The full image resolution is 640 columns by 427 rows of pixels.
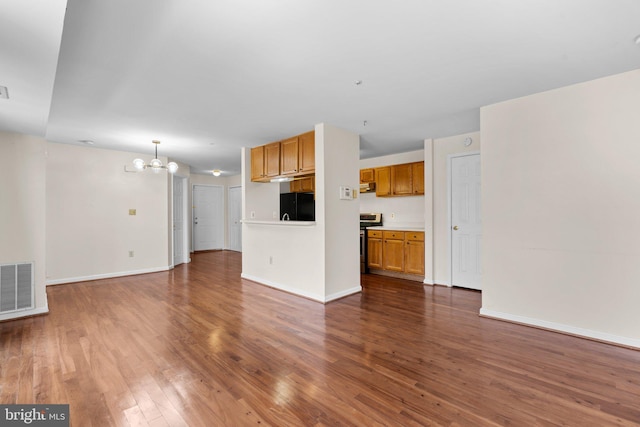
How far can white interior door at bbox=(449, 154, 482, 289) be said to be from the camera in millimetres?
4496

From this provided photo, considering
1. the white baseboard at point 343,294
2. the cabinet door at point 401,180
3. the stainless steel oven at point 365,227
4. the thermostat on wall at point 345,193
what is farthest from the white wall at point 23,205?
the cabinet door at point 401,180

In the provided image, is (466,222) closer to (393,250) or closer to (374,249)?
(393,250)

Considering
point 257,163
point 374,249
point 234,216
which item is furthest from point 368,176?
point 234,216

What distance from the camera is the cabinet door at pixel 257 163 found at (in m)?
5.14

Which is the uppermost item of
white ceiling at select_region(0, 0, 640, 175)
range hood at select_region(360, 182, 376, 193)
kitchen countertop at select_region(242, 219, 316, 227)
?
white ceiling at select_region(0, 0, 640, 175)

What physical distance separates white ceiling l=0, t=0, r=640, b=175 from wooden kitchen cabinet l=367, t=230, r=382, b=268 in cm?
250

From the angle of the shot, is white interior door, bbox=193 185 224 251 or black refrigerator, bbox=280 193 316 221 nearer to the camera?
black refrigerator, bbox=280 193 316 221

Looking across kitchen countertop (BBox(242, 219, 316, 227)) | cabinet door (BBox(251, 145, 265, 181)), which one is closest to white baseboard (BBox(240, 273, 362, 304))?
kitchen countertop (BBox(242, 219, 316, 227))

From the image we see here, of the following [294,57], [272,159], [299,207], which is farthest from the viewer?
[299,207]

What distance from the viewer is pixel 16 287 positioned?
3.46 meters

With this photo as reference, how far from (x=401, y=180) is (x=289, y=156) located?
2.32 m

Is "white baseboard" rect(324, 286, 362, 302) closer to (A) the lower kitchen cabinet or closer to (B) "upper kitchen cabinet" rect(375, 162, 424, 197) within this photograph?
(A) the lower kitchen cabinet

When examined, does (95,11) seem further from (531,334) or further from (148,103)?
(531,334)

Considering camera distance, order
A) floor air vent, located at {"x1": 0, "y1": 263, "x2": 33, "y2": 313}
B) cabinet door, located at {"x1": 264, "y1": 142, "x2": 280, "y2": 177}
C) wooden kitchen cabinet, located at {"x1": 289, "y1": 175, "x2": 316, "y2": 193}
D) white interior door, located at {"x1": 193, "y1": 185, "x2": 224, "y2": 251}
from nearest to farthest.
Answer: floor air vent, located at {"x1": 0, "y1": 263, "x2": 33, "y2": 313}
cabinet door, located at {"x1": 264, "y1": 142, "x2": 280, "y2": 177}
wooden kitchen cabinet, located at {"x1": 289, "y1": 175, "x2": 316, "y2": 193}
white interior door, located at {"x1": 193, "y1": 185, "x2": 224, "y2": 251}
